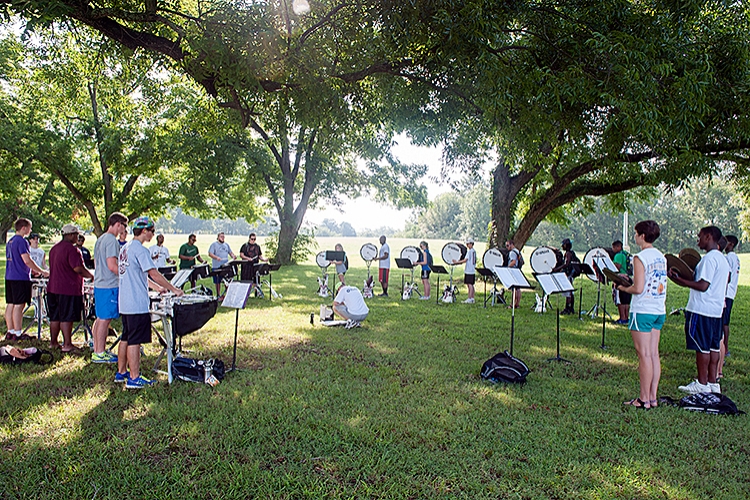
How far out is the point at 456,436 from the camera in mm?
4781

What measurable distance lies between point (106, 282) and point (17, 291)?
10.4 feet

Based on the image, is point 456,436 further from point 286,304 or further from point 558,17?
point 286,304

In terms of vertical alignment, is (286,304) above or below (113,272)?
below

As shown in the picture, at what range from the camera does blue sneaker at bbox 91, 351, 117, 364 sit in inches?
269

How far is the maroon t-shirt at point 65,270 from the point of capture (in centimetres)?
725

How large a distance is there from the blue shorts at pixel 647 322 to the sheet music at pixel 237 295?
15.1 feet

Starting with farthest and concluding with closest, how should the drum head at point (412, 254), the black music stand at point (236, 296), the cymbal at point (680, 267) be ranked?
the drum head at point (412, 254), the black music stand at point (236, 296), the cymbal at point (680, 267)

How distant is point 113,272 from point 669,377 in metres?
7.76

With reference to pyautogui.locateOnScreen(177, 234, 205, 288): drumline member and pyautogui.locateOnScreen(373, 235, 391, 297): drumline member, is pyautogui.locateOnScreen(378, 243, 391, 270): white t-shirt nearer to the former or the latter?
pyautogui.locateOnScreen(373, 235, 391, 297): drumline member

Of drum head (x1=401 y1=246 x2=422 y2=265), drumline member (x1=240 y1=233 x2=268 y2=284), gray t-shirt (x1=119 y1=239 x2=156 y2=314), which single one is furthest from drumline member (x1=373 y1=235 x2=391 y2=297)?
gray t-shirt (x1=119 y1=239 x2=156 y2=314)

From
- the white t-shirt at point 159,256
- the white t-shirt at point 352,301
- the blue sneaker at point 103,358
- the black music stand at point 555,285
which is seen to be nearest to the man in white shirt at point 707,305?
the black music stand at point 555,285

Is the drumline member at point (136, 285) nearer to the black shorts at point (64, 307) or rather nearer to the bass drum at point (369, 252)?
the black shorts at point (64, 307)

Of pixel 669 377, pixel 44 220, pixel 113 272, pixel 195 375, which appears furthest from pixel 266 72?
pixel 44 220

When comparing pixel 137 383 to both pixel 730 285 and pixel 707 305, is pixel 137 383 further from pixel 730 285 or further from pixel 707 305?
pixel 730 285
